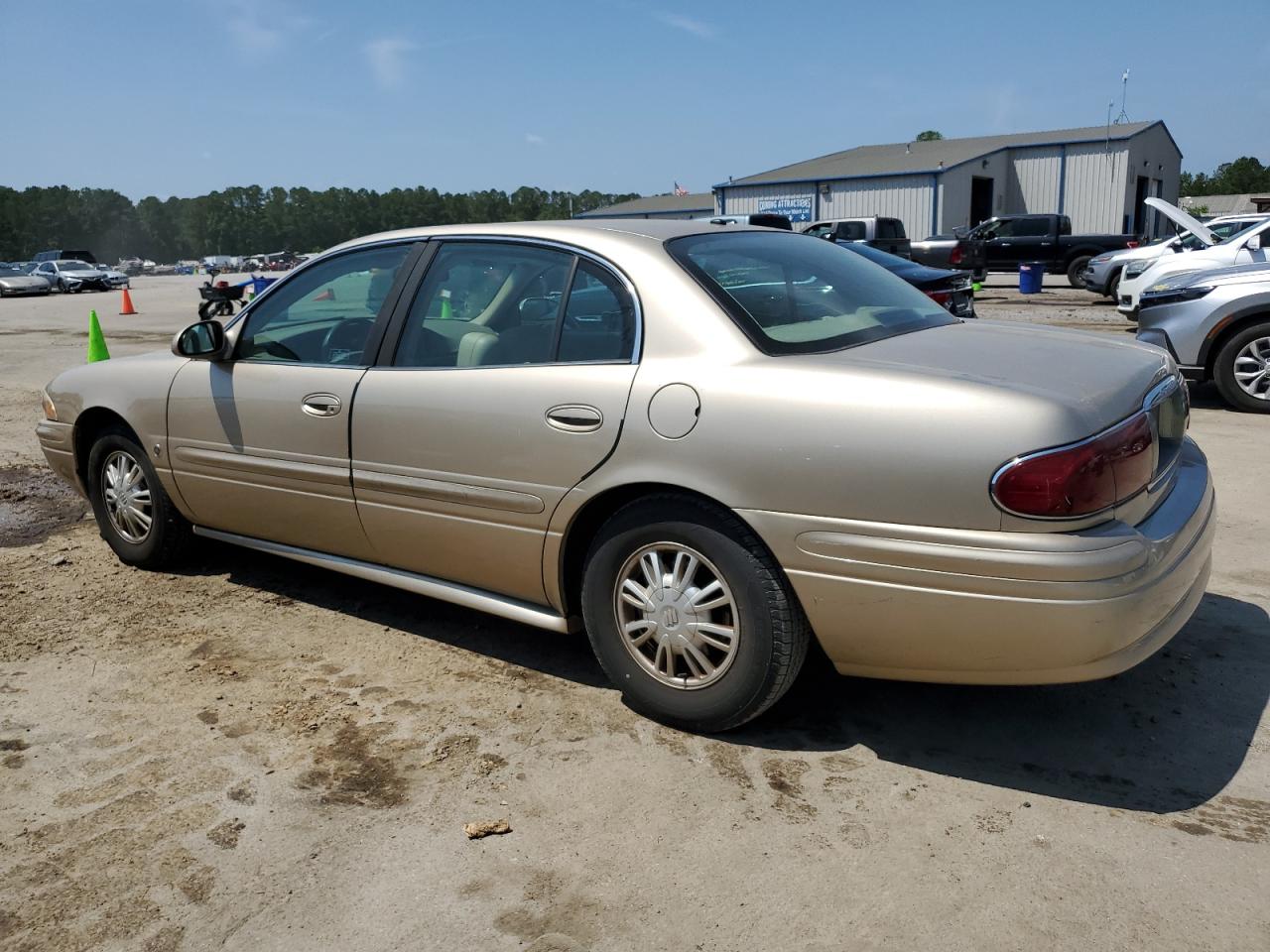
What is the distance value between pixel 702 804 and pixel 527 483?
44.7 inches

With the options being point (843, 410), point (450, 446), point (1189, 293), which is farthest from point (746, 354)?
point (1189, 293)

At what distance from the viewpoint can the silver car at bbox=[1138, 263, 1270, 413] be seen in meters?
8.41

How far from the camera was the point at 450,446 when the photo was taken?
11.9 ft

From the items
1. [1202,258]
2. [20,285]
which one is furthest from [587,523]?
[20,285]

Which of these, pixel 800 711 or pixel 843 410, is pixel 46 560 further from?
pixel 843 410

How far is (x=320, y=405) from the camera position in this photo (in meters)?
4.02

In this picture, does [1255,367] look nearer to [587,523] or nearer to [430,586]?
[587,523]

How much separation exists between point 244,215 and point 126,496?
177 meters

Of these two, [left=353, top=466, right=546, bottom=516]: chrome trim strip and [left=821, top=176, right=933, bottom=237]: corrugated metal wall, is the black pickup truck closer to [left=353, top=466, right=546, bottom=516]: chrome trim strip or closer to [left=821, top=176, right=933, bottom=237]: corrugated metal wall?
[left=821, top=176, right=933, bottom=237]: corrugated metal wall

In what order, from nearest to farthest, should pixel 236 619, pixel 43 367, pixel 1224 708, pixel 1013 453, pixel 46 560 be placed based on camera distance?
pixel 1013 453, pixel 1224 708, pixel 236 619, pixel 46 560, pixel 43 367

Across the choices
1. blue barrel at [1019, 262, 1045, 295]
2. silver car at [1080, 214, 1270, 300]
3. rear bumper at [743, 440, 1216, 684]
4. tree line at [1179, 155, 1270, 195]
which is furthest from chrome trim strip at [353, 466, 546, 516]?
tree line at [1179, 155, 1270, 195]

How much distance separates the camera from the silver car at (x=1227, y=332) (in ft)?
27.6

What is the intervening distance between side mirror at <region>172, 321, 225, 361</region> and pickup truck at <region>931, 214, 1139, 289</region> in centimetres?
2481

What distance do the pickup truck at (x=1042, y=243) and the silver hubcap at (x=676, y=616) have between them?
2511cm
